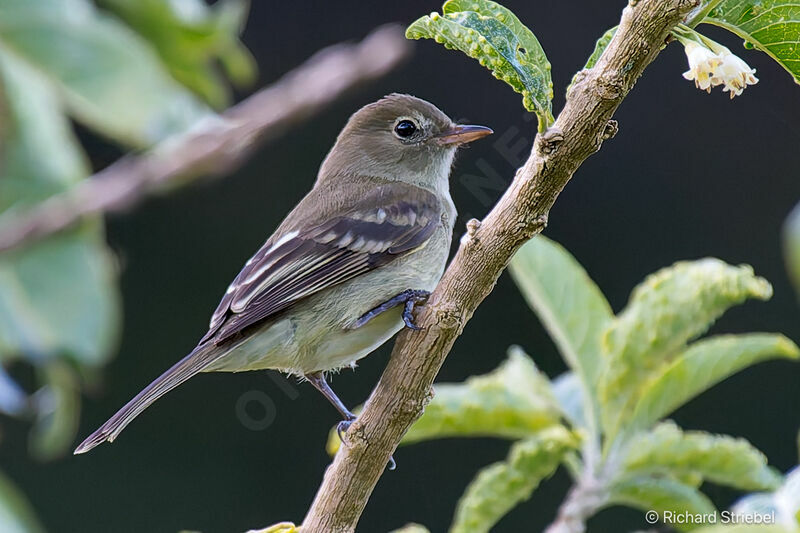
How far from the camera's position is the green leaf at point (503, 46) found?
1.18m

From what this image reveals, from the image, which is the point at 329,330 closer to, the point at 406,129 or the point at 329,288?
the point at 329,288

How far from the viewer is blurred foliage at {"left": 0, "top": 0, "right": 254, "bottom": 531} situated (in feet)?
4.59

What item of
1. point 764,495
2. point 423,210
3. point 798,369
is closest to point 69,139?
point 423,210

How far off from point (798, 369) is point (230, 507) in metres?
3.44

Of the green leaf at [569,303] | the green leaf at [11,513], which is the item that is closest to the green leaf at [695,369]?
the green leaf at [569,303]

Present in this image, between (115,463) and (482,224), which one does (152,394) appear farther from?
A: (115,463)

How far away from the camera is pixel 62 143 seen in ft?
4.98

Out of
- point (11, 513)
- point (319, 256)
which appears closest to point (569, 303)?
point (319, 256)

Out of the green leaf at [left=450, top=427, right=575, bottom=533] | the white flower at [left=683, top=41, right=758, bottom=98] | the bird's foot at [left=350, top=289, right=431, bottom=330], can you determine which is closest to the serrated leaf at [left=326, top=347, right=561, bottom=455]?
the green leaf at [left=450, top=427, right=575, bottom=533]

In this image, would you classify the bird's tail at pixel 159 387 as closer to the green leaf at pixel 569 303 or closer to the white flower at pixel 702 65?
the green leaf at pixel 569 303

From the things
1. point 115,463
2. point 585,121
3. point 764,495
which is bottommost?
point 115,463

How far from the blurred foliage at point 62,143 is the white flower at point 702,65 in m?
0.79

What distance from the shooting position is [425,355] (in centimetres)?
140

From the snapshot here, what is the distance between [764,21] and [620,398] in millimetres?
775
